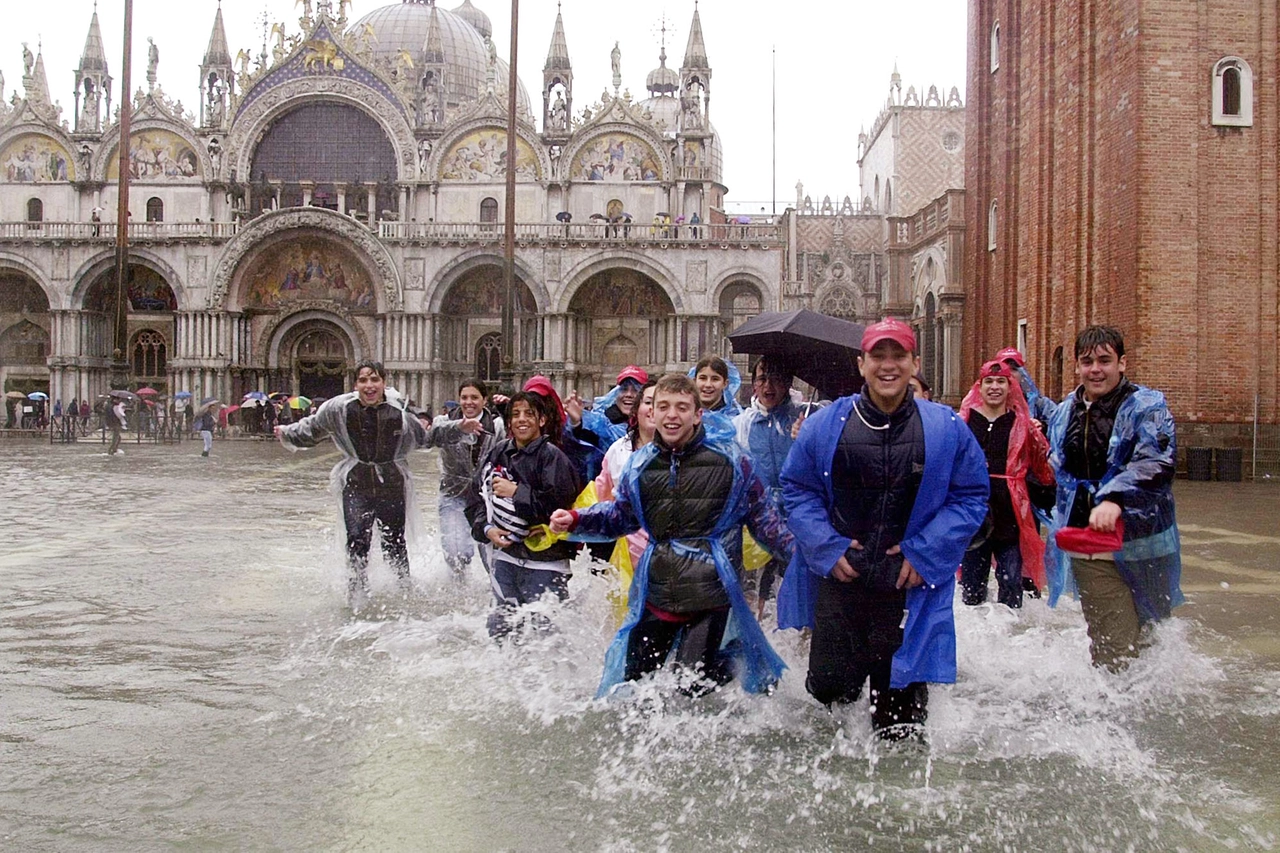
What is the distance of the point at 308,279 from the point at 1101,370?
41387 millimetres

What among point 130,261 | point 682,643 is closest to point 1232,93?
point 682,643

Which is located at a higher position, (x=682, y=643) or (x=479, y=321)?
(x=479, y=321)

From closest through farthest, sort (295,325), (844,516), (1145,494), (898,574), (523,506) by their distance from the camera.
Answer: (898,574), (844,516), (1145,494), (523,506), (295,325)

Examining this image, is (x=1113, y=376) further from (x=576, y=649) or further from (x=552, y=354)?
(x=552, y=354)

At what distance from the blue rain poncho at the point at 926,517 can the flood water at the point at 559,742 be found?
531 millimetres

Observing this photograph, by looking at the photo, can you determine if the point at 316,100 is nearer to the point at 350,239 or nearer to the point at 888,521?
the point at 350,239

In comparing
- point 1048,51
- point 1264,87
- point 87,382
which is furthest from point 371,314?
point 1264,87

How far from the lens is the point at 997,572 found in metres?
7.77

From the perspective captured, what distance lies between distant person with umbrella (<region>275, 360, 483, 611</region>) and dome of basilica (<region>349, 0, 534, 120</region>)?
45.6 metres

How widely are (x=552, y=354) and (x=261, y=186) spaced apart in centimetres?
1317

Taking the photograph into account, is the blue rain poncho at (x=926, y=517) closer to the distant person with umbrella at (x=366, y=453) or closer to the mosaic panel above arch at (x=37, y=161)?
the distant person with umbrella at (x=366, y=453)

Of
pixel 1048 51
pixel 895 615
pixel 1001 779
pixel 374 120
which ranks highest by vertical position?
pixel 374 120

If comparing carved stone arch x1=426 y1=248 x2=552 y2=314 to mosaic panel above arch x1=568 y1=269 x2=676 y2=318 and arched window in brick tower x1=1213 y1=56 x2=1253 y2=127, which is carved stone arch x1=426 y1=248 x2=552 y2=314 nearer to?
mosaic panel above arch x1=568 y1=269 x2=676 y2=318

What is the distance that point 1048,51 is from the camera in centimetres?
2312
